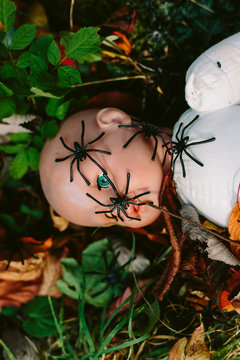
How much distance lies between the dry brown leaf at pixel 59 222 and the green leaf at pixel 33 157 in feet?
0.71

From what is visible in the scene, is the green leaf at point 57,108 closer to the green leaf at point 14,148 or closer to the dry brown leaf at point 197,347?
the green leaf at point 14,148

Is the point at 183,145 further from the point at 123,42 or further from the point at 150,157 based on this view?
the point at 123,42

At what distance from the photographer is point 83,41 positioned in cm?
93

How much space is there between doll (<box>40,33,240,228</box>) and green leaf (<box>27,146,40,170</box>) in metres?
0.08

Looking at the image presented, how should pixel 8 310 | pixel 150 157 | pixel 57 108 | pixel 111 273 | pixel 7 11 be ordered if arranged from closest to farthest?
pixel 7 11
pixel 150 157
pixel 57 108
pixel 111 273
pixel 8 310

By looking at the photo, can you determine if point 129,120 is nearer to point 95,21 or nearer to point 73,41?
point 73,41

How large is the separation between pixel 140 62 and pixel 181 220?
694mm

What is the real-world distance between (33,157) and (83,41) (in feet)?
1.73

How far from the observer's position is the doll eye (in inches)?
42.7

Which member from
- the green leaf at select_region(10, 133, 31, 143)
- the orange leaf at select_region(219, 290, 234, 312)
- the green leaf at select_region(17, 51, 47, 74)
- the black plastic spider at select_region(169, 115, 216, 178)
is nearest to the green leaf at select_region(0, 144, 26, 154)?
the green leaf at select_region(10, 133, 31, 143)

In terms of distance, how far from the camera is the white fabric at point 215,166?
0.92 m

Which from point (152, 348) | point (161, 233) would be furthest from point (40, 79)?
point (152, 348)

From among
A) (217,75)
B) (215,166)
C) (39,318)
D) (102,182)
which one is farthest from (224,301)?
(39,318)

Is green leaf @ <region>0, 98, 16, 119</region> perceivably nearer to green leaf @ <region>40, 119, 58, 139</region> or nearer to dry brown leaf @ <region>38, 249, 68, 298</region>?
green leaf @ <region>40, 119, 58, 139</region>
